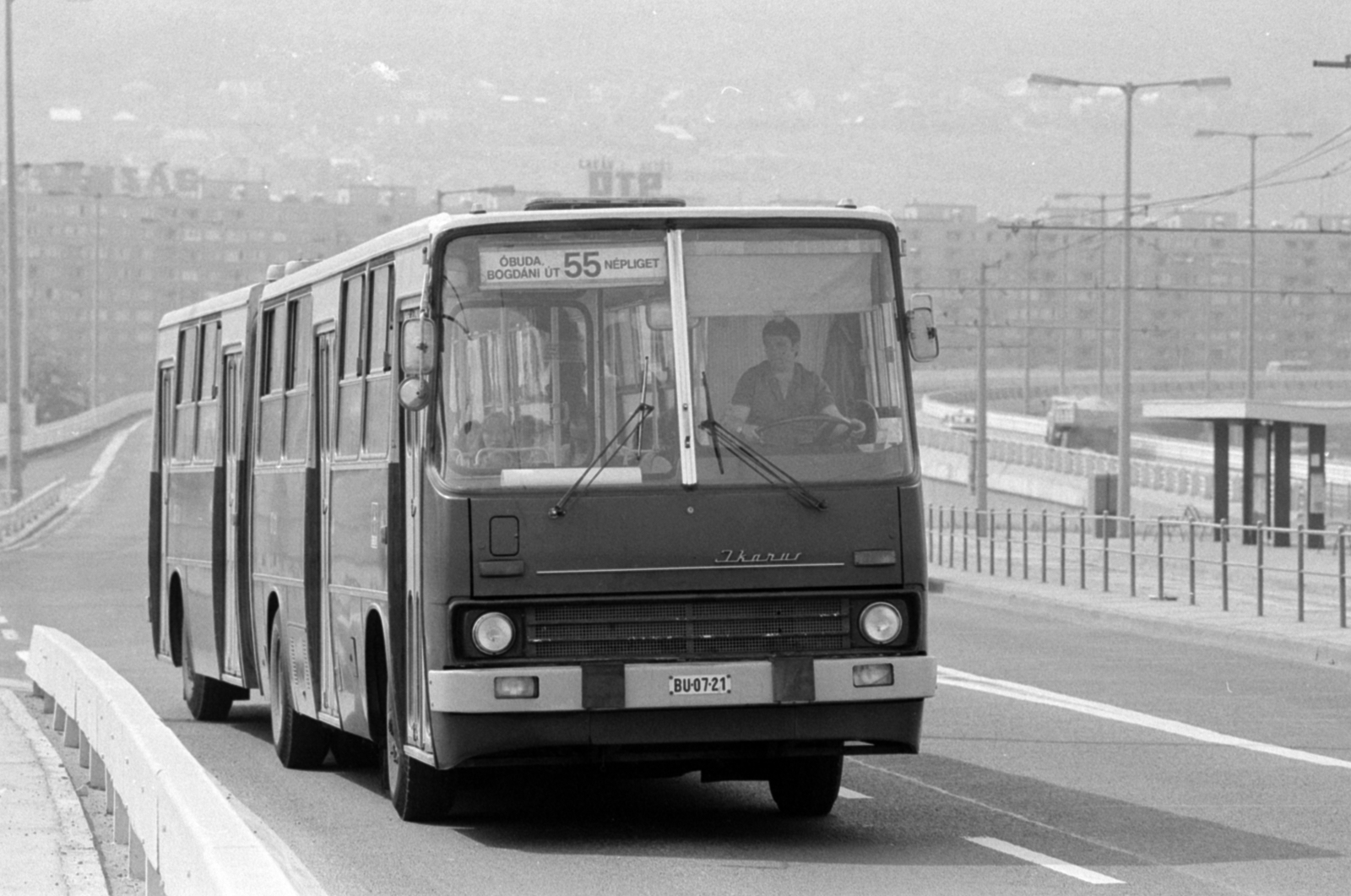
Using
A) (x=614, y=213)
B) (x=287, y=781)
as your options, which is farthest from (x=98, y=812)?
(x=614, y=213)

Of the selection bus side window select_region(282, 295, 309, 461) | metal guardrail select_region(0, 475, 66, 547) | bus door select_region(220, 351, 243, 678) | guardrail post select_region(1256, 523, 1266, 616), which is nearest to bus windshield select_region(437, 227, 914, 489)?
bus side window select_region(282, 295, 309, 461)

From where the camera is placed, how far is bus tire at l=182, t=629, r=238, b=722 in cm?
1819

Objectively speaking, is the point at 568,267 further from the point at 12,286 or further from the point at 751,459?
the point at 12,286

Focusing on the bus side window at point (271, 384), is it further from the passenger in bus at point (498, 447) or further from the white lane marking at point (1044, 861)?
the white lane marking at point (1044, 861)

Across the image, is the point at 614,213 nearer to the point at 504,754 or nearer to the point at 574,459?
the point at 574,459

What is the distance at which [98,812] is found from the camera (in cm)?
1272

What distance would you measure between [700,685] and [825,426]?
1.24 meters

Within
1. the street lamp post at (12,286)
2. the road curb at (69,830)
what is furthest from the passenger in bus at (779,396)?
the street lamp post at (12,286)

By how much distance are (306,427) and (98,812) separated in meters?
2.49

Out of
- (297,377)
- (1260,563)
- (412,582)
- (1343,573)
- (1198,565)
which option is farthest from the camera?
(1198,565)

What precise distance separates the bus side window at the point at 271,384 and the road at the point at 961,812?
1.83m

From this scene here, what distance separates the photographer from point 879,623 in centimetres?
1112

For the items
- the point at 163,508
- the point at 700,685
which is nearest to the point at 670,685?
the point at 700,685

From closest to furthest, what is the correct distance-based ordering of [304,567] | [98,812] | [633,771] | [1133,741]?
[633,771] → [98,812] → [304,567] → [1133,741]
